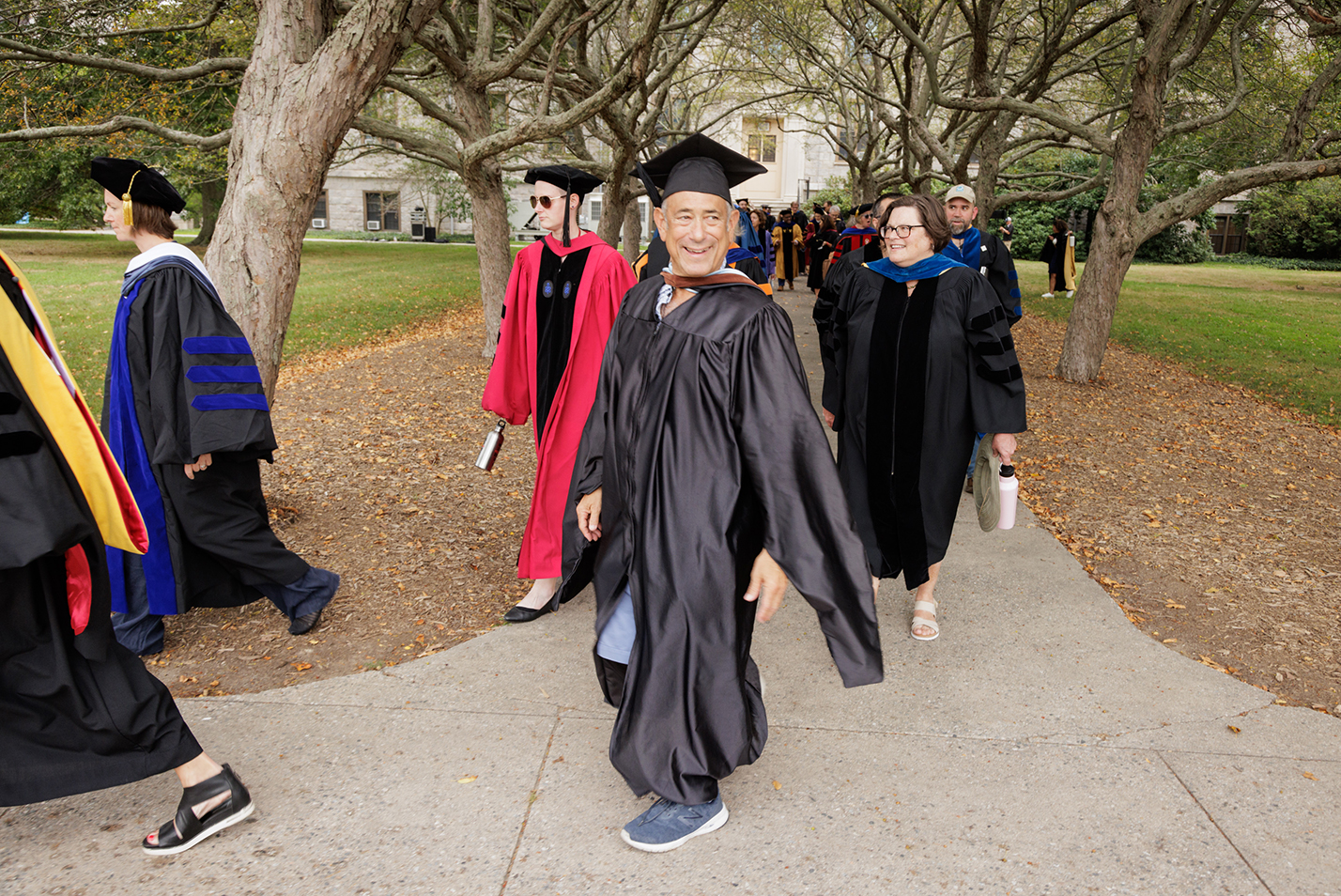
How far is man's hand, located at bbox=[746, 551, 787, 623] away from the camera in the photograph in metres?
2.56

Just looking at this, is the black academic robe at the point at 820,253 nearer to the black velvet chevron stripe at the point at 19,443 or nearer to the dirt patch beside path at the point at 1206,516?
the dirt patch beside path at the point at 1206,516

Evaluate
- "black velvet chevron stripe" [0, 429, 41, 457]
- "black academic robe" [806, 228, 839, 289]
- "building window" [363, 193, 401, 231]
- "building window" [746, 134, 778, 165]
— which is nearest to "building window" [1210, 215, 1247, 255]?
"building window" [746, 134, 778, 165]

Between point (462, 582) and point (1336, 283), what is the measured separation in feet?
102

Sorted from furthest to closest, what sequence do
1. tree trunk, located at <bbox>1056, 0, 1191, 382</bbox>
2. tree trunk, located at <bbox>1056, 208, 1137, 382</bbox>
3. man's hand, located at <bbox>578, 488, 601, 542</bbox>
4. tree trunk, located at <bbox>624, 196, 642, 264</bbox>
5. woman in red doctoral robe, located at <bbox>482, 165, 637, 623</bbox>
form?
tree trunk, located at <bbox>624, 196, 642, 264</bbox>
tree trunk, located at <bbox>1056, 208, 1137, 382</bbox>
tree trunk, located at <bbox>1056, 0, 1191, 382</bbox>
woman in red doctoral robe, located at <bbox>482, 165, 637, 623</bbox>
man's hand, located at <bbox>578, 488, 601, 542</bbox>

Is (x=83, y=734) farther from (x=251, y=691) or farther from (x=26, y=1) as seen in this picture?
(x=26, y=1)

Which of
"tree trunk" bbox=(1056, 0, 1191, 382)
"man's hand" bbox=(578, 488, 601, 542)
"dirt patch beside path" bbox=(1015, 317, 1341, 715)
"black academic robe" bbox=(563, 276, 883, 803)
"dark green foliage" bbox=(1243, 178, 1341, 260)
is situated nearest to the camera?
"black academic robe" bbox=(563, 276, 883, 803)

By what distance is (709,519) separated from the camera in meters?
2.58

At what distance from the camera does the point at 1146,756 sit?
3170mm

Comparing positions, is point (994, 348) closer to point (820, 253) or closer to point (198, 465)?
point (198, 465)

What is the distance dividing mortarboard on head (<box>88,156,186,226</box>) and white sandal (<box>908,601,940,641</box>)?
348 cm

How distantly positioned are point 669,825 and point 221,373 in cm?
233

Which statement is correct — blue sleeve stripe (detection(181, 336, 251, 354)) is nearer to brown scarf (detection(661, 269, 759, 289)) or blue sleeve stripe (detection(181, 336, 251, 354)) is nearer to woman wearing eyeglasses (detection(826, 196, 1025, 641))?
brown scarf (detection(661, 269, 759, 289))

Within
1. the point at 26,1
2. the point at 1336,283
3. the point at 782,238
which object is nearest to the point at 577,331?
the point at 26,1

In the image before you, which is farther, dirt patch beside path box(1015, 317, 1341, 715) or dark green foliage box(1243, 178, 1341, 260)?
dark green foliage box(1243, 178, 1341, 260)
